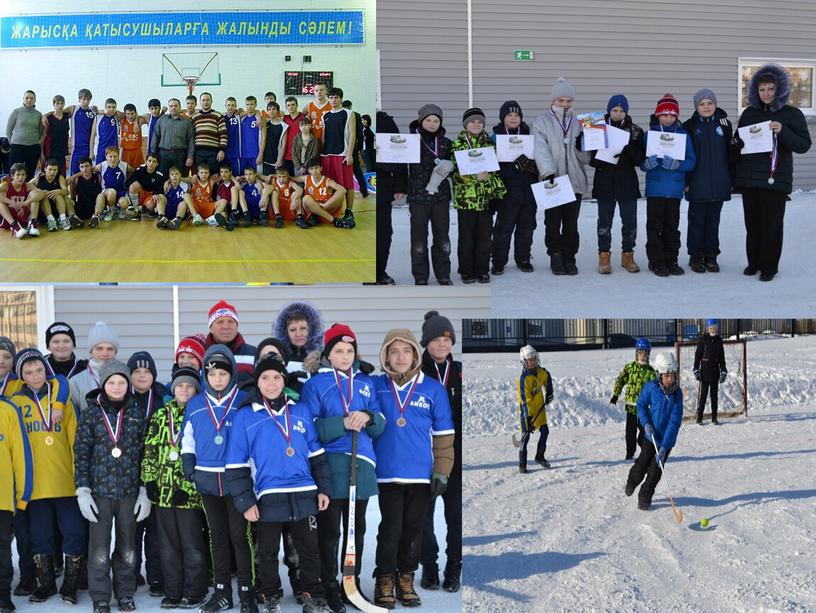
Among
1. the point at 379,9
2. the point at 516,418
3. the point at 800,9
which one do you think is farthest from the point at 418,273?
the point at 800,9

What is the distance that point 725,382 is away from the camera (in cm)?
454

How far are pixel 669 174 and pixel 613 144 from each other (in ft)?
1.49

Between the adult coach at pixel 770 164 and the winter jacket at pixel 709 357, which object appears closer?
the winter jacket at pixel 709 357

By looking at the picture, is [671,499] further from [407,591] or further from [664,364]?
[407,591]

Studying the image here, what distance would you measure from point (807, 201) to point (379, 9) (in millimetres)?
4712

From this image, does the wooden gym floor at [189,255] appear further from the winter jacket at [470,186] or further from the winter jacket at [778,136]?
the winter jacket at [778,136]

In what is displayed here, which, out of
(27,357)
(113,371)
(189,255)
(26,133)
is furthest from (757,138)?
(26,133)

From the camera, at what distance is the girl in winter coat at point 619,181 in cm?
613

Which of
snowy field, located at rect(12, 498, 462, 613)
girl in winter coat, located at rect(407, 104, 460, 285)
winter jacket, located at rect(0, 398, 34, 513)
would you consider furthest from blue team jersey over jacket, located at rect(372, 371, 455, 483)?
girl in winter coat, located at rect(407, 104, 460, 285)

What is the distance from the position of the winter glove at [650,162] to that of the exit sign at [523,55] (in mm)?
3851

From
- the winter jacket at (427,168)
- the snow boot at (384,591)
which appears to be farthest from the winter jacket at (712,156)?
the snow boot at (384,591)

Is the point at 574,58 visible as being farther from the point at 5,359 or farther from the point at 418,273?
the point at 5,359

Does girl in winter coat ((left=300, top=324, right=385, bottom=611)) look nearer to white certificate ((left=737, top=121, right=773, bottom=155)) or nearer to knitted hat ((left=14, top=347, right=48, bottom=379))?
knitted hat ((left=14, top=347, right=48, bottom=379))

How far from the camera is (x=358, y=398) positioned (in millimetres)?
3840
